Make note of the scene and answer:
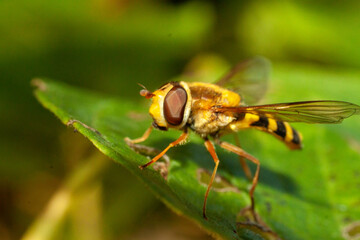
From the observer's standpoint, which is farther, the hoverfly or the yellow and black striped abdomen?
the yellow and black striped abdomen

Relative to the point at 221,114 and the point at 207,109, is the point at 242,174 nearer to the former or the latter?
the point at 221,114

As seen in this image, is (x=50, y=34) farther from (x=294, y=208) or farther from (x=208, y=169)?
(x=294, y=208)

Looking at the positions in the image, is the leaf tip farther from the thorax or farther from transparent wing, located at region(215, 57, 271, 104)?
transparent wing, located at region(215, 57, 271, 104)

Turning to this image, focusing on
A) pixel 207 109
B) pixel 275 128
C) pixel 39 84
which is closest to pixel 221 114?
pixel 207 109

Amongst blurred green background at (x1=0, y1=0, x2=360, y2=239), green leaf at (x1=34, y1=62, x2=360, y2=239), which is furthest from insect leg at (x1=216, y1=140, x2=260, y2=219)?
blurred green background at (x1=0, y1=0, x2=360, y2=239)

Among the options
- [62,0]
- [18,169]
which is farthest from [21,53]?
[18,169]

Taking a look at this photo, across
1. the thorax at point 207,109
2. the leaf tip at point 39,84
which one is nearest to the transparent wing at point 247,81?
the thorax at point 207,109
